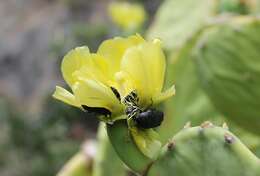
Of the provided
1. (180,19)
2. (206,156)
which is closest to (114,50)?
(206,156)

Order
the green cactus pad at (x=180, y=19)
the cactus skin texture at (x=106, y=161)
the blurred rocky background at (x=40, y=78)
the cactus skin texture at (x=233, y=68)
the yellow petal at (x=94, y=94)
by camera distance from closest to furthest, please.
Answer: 1. the yellow petal at (x=94, y=94)
2. the cactus skin texture at (x=233, y=68)
3. the cactus skin texture at (x=106, y=161)
4. the green cactus pad at (x=180, y=19)
5. the blurred rocky background at (x=40, y=78)

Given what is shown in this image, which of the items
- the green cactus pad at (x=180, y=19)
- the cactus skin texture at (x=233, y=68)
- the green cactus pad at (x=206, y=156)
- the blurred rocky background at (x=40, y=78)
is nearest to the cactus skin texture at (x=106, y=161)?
the cactus skin texture at (x=233, y=68)

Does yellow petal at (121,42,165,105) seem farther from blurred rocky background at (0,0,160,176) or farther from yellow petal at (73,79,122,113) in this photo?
blurred rocky background at (0,0,160,176)

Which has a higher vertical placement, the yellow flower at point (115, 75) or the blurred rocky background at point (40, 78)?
the yellow flower at point (115, 75)

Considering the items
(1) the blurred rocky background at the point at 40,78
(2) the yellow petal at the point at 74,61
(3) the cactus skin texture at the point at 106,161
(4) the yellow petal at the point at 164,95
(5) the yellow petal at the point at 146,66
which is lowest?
(1) the blurred rocky background at the point at 40,78

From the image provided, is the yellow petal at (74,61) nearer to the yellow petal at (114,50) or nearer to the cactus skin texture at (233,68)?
the yellow petal at (114,50)

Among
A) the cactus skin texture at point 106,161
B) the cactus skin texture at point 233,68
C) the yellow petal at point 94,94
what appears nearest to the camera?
the yellow petal at point 94,94

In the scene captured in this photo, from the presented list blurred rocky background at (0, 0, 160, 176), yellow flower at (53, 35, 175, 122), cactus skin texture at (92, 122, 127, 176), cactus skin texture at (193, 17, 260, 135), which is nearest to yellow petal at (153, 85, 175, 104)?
yellow flower at (53, 35, 175, 122)

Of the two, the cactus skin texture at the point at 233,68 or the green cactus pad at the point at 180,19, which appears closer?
the cactus skin texture at the point at 233,68
